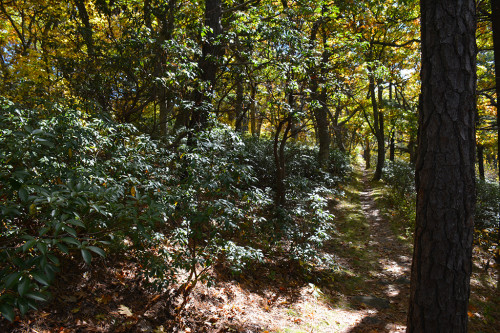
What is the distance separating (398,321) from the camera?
4.61 metres

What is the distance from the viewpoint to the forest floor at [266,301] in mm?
3328

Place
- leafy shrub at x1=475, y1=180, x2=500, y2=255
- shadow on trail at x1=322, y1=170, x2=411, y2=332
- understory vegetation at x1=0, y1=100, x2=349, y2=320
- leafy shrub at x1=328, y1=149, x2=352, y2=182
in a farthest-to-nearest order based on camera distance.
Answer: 1. leafy shrub at x1=328, y1=149, x2=352, y2=182
2. leafy shrub at x1=475, y1=180, x2=500, y2=255
3. shadow on trail at x1=322, y1=170, x2=411, y2=332
4. understory vegetation at x1=0, y1=100, x2=349, y2=320

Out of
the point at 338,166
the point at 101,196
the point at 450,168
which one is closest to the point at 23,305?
the point at 101,196

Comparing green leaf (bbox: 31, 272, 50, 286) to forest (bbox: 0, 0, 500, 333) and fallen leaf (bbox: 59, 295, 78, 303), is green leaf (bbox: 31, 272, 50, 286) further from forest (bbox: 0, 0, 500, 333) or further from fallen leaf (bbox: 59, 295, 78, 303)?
fallen leaf (bbox: 59, 295, 78, 303)

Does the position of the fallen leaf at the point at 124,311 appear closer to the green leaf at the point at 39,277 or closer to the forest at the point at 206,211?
the forest at the point at 206,211

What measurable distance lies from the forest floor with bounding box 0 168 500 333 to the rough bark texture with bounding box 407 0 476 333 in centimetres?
230

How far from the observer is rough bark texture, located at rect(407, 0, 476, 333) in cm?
242

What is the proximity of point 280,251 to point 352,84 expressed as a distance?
6061mm

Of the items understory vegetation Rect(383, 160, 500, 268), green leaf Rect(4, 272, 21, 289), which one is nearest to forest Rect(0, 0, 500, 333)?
green leaf Rect(4, 272, 21, 289)

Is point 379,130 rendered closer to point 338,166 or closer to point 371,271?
point 338,166

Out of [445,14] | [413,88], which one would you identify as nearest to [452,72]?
[445,14]

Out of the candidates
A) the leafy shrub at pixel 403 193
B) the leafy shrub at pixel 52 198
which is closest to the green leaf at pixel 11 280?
the leafy shrub at pixel 52 198

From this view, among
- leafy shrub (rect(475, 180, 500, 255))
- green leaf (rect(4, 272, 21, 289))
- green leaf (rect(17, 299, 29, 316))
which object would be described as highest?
green leaf (rect(4, 272, 21, 289))

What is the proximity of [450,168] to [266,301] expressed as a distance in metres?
3.74
